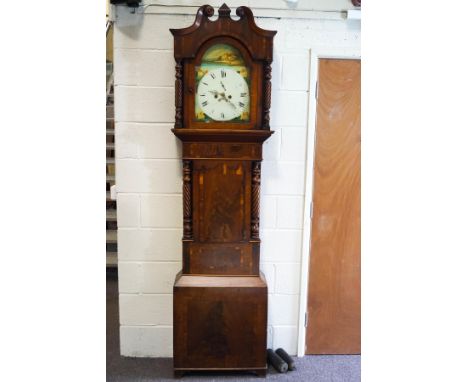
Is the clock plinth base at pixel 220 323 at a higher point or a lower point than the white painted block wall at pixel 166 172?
lower

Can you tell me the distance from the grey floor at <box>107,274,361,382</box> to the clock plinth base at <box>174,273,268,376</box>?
0.08 m

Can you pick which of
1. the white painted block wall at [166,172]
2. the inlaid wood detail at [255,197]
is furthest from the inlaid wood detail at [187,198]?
the inlaid wood detail at [255,197]

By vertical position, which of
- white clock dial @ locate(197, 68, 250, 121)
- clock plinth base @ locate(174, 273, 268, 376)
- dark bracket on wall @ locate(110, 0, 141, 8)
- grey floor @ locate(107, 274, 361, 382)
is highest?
dark bracket on wall @ locate(110, 0, 141, 8)

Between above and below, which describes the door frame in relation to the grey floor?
above

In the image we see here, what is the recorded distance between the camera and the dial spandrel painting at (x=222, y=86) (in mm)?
1537

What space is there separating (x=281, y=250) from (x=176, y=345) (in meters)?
0.70

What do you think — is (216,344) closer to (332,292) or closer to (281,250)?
(281,250)

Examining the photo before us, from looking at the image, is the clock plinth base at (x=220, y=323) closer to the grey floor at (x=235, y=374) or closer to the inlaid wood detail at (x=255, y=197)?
the grey floor at (x=235, y=374)

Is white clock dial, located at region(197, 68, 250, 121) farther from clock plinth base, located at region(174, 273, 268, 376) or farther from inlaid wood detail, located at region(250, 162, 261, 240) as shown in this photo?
clock plinth base, located at region(174, 273, 268, 376)

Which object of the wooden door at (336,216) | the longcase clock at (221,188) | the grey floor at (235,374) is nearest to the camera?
the longcase clock at (221,188)

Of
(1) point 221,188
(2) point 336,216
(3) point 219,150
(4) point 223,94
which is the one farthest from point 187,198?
(2) point 336,216

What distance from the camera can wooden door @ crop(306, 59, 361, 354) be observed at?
177cm

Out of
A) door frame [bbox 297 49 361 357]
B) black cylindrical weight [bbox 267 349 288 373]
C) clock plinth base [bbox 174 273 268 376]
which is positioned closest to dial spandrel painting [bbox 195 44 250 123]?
door frame [bbox 297 49 361 357]

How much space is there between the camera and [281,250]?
6.00 ft
